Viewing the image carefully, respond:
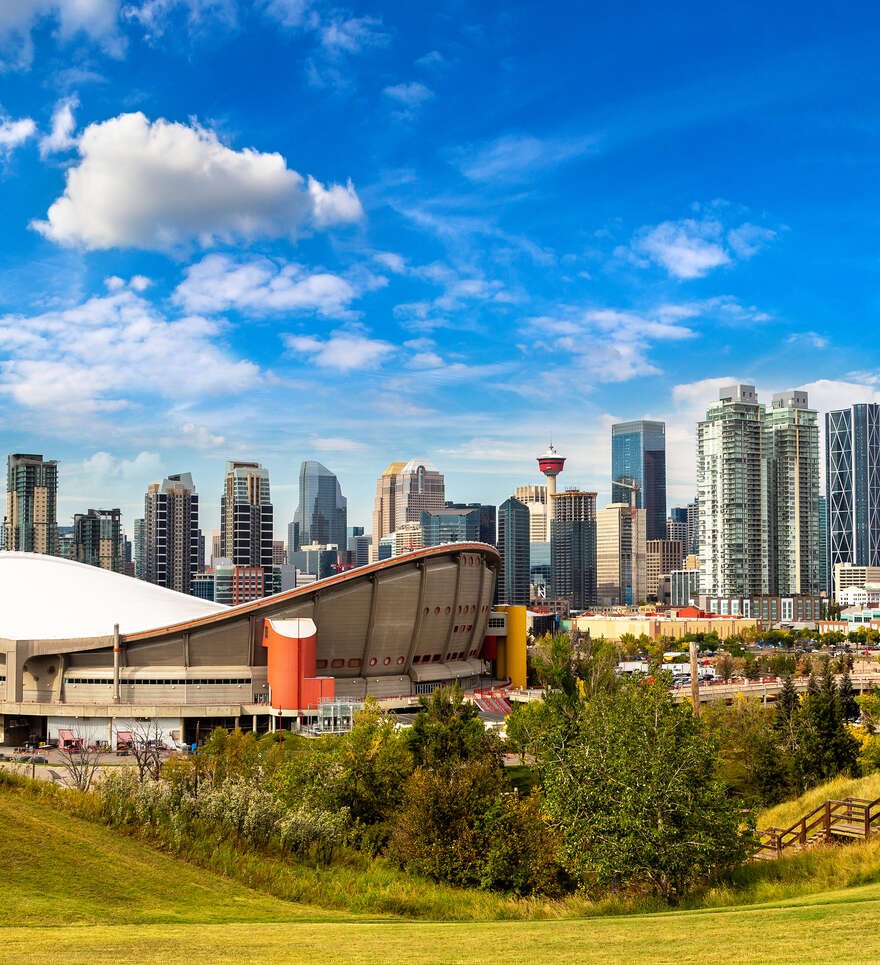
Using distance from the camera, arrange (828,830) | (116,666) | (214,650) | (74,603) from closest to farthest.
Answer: (828,830) < (116,666) < (214,650) < (74,603)

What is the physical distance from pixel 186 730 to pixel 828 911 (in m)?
60.8

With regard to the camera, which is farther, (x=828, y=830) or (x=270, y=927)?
(x=828, y=830)

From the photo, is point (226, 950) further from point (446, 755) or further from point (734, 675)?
point (734, 675)

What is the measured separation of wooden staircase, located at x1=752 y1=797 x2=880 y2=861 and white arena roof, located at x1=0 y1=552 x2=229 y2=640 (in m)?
55.2

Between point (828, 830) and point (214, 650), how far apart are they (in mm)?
55195

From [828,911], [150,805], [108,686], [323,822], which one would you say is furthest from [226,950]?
[108,686]

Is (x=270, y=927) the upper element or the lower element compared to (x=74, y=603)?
lower

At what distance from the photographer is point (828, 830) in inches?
997

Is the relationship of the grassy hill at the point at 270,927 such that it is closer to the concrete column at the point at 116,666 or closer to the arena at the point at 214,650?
the arena at the point at 214,650

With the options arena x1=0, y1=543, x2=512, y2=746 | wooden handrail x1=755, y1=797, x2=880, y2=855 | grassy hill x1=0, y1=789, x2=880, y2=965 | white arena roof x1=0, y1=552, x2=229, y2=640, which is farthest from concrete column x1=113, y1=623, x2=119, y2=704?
wooden handrail x1=755, y1=797, x2=880, y2=855

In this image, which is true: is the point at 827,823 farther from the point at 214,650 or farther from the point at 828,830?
the point at 214,650

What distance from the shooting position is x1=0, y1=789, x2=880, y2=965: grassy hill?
46.8ft

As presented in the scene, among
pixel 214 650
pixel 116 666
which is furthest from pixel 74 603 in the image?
pixel 214 650

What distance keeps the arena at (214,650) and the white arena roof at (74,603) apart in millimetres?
157
